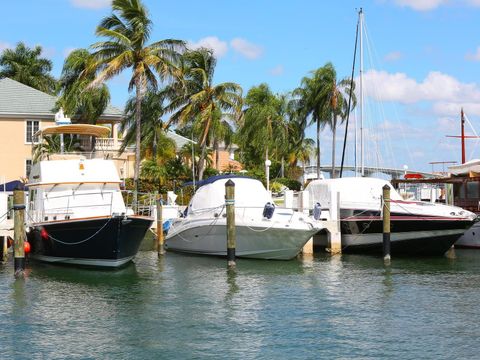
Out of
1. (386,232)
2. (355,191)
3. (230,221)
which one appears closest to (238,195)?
(230,221)

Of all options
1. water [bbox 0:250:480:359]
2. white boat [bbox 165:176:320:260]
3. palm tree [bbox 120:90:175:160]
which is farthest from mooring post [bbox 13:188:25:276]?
palm tree [bbox 120:90:175:160]

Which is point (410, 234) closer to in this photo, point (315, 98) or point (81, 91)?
point (81, 91)

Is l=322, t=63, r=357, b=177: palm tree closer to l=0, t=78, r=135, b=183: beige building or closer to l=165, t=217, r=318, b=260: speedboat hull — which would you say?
l=0, t=78, r=135, b=183: beige building

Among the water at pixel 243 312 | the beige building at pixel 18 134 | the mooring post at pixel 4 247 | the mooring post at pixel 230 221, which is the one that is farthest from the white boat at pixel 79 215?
the beige building at pixel 18 134

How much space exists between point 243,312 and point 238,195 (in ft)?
34.7

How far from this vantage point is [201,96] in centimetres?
5381

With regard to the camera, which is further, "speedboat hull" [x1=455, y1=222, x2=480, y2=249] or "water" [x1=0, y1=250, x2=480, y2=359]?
"speedboat hull" [x1=455, y1=222, x2=480, y2=249]

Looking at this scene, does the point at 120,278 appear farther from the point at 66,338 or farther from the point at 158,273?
the point at 66,338

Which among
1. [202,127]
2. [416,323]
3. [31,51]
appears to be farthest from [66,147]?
[416,323]

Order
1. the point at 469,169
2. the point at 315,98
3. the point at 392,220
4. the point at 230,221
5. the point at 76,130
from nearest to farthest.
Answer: the point at 230,221 → the point at 392,220 → the point at 76,130 → the point at 469,169 → the point at 315,98

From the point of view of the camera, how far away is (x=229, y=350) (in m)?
15.5

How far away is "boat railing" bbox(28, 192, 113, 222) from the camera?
1076 inches

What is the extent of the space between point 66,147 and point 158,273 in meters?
23.4

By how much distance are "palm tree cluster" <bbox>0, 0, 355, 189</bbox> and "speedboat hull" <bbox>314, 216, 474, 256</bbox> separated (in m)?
12.2
